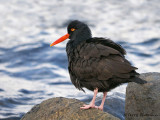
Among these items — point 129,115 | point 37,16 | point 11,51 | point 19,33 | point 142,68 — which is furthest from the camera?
point 37,16

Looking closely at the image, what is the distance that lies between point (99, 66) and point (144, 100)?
1.40m

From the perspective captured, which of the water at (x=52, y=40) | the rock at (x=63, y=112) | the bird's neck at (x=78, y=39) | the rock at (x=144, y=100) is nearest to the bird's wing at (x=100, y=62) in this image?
the bird's neck at (x=78, y=39)

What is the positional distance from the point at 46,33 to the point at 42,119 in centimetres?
911

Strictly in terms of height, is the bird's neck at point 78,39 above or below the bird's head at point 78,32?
below

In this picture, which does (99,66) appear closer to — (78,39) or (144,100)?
(78,39)

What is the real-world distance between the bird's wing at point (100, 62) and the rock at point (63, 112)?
53cm

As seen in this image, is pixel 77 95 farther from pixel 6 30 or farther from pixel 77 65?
pixel 6 30

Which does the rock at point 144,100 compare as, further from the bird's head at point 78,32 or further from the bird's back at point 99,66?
the bird's head at point 78,32

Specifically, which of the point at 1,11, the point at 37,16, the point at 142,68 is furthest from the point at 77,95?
the point at 1,11

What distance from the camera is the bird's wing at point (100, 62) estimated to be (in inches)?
199

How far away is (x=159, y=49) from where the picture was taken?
42.0ft

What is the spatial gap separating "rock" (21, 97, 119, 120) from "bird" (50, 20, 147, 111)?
→ 0.48 feet

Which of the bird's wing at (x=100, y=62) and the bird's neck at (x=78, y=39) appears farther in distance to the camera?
the bird's neck at (x=78, y=39)

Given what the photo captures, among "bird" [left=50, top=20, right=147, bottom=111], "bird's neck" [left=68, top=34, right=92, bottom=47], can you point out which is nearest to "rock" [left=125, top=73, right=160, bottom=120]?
"bird" [left=50, top=20, right=147, bottom=111]
